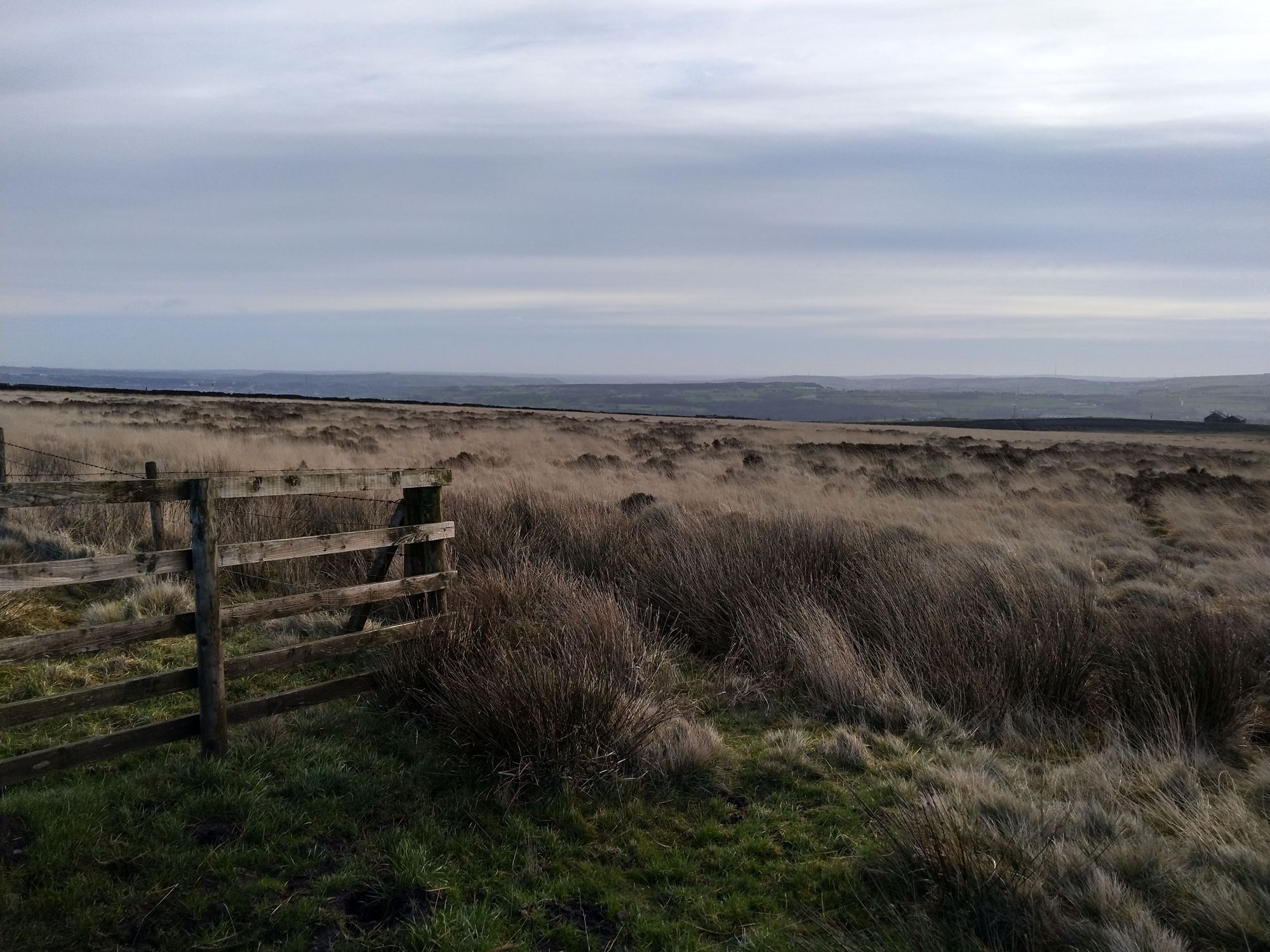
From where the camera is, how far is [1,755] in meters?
4.99

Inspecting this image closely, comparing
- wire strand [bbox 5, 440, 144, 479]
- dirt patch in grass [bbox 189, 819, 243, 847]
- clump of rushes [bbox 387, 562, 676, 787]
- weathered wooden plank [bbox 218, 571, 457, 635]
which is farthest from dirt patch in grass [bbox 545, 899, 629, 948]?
wire strand [bbox 5, 440, 144, 479]

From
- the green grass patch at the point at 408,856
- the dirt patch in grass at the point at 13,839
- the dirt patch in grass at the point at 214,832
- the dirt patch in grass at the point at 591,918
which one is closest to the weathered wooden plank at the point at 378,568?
the green grass patch at the point at 408,856

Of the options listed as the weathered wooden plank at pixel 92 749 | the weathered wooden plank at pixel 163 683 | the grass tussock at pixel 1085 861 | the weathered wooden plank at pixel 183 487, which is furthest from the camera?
the weathered wooden plank at pixel 183 487

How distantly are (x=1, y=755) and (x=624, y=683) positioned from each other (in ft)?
12.1

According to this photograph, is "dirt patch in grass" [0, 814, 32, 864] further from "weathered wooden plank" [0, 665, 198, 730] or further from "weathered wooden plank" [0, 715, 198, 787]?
"weathered wooden plank" [0, 665, 198, 730]

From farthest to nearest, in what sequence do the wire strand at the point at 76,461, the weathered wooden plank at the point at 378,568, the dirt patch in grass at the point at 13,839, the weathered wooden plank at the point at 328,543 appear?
the wire strand at the point at 76,461, the weathered wooden plank at the point at 378,568, the weathered wooden plank at the point at 328,543, the dirt patch in grass at the point at 13,839

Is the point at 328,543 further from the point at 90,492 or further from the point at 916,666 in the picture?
the point at 916,666

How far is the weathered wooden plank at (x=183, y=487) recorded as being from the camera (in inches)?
171

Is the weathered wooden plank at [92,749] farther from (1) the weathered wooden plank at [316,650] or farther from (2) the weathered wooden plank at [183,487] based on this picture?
(2) the weathered wooden plank at [183,487]

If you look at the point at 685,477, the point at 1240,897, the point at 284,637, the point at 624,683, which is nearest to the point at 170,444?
the point at 685,477

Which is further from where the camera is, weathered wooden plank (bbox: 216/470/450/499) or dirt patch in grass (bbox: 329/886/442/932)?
weathered wooden plank (bbox: 216/470/450/499)

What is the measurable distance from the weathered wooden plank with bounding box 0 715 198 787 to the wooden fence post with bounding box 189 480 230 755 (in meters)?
0.11

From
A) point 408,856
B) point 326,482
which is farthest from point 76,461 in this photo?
point 408,856

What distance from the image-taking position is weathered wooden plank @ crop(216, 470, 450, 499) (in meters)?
5.07
